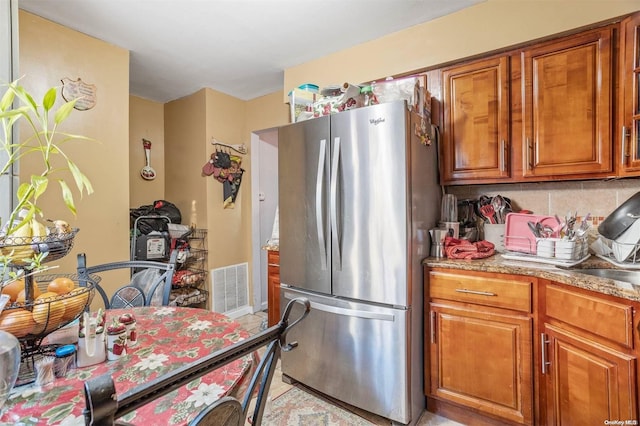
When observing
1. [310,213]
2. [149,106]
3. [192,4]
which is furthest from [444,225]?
[149,106]

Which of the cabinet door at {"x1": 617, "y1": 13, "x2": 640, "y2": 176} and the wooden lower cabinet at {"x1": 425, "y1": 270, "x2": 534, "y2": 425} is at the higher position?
the cabinet door at {"x1": 617, "y1": 13, "x2": 640, "y2": 176}

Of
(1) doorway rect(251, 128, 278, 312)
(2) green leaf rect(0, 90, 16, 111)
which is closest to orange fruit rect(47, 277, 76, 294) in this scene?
(2) green leaf rect(0, 90, 16, 111)

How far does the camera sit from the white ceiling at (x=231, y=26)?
6.42 feet

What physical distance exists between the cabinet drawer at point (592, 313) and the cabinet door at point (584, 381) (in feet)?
0.20

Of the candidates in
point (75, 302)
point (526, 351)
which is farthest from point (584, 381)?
point (75, 302)

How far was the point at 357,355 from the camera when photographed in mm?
1793

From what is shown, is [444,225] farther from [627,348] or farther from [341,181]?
[627,348]

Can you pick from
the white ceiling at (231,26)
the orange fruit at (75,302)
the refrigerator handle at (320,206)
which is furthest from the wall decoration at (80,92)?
the orange fruit at (75,302)

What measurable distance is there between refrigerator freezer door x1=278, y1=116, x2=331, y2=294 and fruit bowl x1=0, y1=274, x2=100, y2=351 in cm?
124

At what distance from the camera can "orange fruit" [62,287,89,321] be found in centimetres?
86

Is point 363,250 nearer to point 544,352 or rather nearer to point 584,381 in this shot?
point 544,352

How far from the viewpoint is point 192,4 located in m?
1.94

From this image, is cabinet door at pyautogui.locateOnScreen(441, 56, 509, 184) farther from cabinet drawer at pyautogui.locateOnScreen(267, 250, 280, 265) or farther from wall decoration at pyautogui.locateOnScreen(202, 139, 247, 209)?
wall decoration at pyautogui.locateOnScreen(202, 139, 247, 209)

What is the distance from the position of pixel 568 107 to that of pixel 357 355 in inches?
73.1
